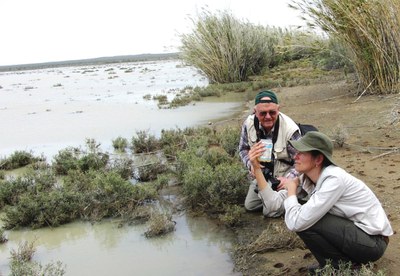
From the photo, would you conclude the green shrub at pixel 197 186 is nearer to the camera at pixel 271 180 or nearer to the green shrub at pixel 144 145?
the camera at pixel 271 180

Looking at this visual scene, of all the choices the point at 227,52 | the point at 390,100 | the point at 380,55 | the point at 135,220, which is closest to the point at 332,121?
the point at 390,100

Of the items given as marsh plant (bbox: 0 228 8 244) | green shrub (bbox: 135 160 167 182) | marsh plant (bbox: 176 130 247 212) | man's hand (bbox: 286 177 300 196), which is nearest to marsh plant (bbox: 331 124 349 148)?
marsh plant (bbox: 176 130 247 212)

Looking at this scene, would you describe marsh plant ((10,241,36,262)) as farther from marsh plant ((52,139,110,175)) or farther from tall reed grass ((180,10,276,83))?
tall reed grass ((180,10,276,83))

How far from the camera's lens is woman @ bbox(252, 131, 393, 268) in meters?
3.11

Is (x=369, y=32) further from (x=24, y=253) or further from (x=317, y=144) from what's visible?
(x=24, y=253)

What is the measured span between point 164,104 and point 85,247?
35.9 feet

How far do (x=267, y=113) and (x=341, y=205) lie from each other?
5.26ft

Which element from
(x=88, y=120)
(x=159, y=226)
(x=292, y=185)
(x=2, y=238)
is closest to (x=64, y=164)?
(x=2, y=238)

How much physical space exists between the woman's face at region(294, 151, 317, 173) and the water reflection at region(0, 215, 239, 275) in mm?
1248

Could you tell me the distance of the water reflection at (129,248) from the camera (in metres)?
4.15

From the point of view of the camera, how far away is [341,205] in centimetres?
318

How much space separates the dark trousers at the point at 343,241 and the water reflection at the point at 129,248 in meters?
0.97

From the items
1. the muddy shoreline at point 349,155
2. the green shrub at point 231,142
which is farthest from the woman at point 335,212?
the green shrub at point 231,142

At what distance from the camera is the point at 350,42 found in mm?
10484
